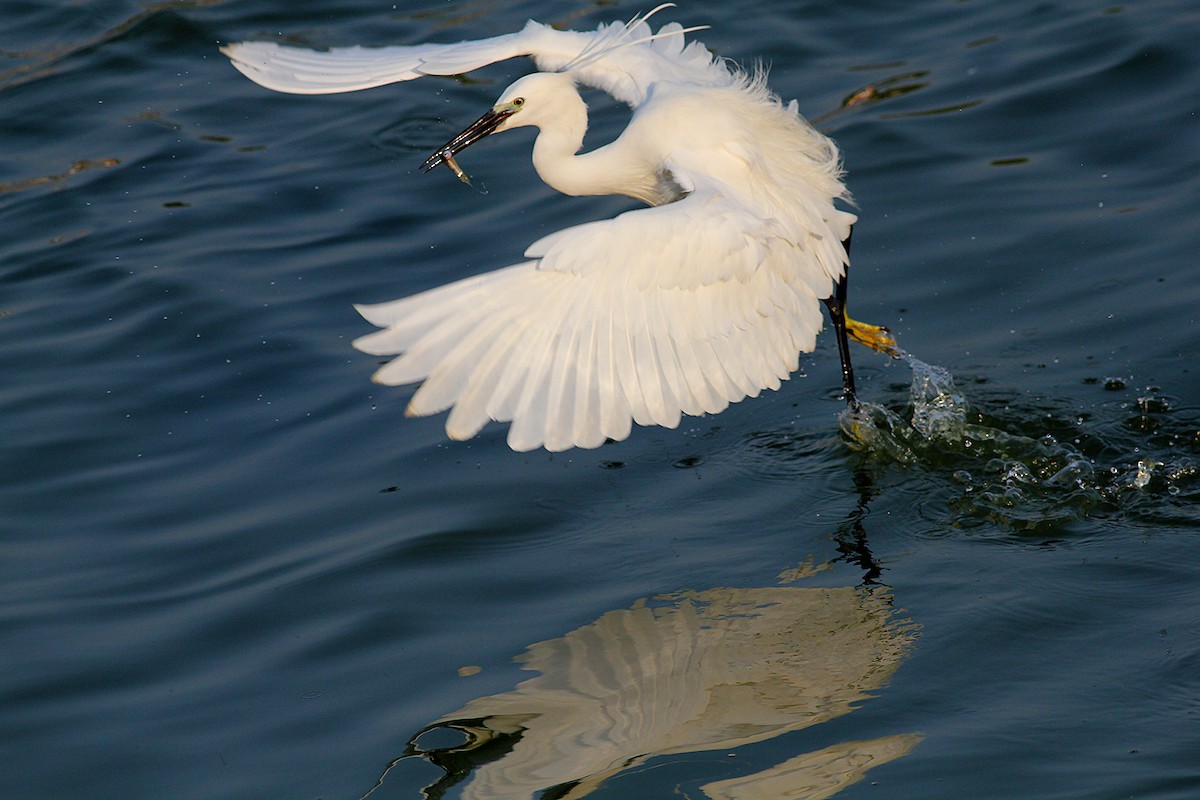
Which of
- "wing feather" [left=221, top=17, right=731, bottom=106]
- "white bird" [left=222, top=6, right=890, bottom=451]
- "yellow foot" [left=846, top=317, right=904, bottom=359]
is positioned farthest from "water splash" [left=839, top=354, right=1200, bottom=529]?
"wing feather" [left=221, top=17, right=731, bottom=106]

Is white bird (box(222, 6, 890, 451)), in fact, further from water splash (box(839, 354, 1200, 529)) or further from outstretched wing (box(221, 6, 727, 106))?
water splash (box(839, 354, 1200, 529))

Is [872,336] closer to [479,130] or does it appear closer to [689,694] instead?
[479,130]

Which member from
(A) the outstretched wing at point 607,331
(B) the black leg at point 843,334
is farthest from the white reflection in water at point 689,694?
(B) the black leg at point 843,334

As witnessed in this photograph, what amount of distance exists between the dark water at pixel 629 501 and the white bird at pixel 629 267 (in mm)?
704

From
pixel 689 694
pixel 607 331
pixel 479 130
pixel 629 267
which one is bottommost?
pixel 689 694

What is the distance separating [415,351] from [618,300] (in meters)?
0.60

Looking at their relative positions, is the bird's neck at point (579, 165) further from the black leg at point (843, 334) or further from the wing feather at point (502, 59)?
the black leg at point (843, 334)

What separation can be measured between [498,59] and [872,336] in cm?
171

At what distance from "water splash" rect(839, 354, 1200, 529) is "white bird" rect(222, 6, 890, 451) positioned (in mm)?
285

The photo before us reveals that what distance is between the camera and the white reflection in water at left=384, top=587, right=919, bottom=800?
136 inches

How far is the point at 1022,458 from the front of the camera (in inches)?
189

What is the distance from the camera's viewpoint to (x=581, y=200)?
741 cm

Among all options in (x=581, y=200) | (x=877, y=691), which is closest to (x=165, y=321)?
(x=581, y=200)

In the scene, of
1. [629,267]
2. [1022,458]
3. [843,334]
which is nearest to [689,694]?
[629,267]
